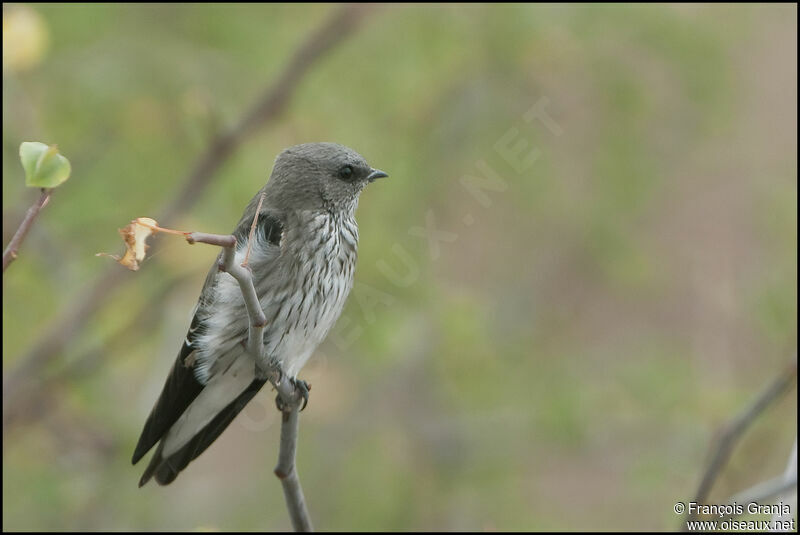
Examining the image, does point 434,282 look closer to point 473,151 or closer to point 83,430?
point 473,151

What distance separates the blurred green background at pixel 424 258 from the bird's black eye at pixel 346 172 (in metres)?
0.88

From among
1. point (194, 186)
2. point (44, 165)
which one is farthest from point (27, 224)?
point (194, 186)

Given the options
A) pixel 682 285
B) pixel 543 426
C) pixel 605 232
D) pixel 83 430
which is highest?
pixel 605 232

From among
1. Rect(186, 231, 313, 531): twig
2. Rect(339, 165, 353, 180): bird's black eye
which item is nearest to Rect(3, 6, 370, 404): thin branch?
Rect(339, 165, 353, 180): bird's black eye

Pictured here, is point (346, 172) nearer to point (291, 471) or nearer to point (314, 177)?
point (314, 177)

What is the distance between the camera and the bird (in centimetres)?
397

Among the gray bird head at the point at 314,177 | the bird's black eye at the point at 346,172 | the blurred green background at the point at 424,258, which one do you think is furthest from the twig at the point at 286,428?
the blurred green background at the point at 424,258

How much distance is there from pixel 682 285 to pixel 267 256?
5026 mm

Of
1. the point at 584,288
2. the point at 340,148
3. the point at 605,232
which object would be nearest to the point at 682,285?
the point at 584,288

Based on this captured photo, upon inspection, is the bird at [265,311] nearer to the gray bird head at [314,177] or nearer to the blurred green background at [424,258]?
the gray bird head at [314,177]

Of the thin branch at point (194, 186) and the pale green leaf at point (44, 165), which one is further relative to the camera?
the thin branch at point (194, 186)

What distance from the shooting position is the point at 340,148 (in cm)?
425

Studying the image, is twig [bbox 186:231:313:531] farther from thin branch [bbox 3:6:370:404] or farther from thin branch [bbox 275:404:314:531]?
thin branch [bbox 3:6:370:404]

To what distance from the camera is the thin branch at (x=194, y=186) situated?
15.4ft
